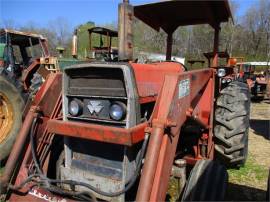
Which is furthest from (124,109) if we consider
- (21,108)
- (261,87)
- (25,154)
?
(261,87)

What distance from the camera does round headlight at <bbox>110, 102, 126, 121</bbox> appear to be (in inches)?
109

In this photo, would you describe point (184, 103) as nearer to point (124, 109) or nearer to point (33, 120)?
point (124, 109)

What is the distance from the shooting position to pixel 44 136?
3.52 metres

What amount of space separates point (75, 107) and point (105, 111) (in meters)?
0.30

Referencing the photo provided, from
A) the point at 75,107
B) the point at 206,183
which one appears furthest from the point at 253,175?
the point at 75,107

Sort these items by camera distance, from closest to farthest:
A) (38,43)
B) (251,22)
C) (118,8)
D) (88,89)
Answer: (88,89)
(118,8)
(38,43)
(251,22)

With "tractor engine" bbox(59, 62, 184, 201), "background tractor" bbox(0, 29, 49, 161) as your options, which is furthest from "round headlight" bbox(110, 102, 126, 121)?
"background tractor" bbox(0, 29, 49, 161)

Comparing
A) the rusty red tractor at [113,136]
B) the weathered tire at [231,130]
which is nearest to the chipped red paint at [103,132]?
the rusty red tractor at [113,136]

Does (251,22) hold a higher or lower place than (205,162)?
higher

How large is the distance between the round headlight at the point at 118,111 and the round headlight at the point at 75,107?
1.14 feet

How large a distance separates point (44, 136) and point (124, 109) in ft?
3.66

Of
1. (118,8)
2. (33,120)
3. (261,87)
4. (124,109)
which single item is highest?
(118,8)

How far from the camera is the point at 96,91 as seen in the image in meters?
2.93

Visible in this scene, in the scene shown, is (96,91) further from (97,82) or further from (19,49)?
A: (19,49)
